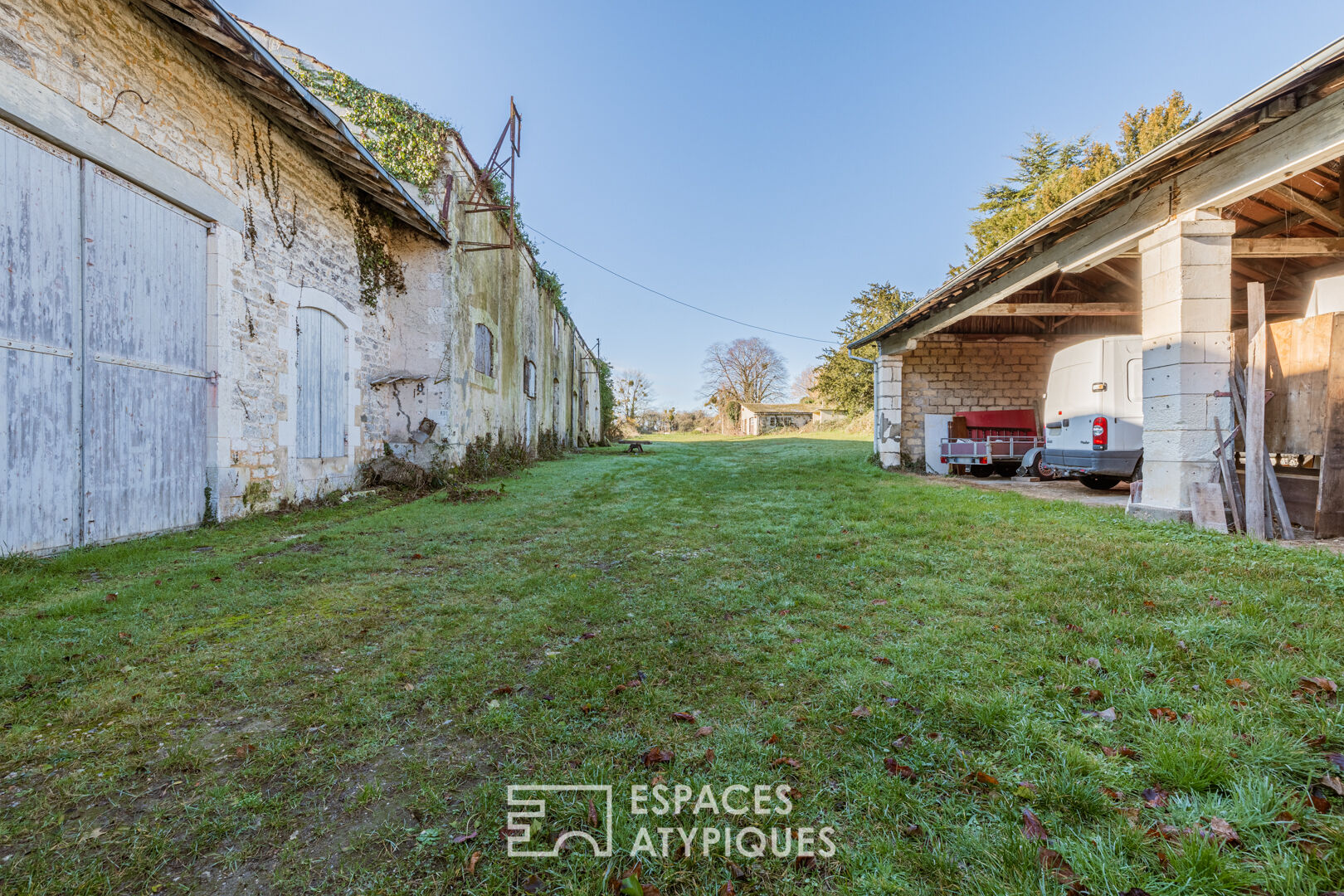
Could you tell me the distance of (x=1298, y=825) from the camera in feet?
4.65

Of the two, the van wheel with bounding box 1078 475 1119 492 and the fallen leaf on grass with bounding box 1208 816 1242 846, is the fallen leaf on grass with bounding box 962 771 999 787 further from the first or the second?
the van wheel with bounding box 1078 475 1119 492

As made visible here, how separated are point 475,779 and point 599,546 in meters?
3.19

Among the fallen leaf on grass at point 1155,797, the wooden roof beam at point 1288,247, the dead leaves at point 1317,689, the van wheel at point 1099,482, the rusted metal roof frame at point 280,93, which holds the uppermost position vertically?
the rusted metal roof frame at point 280,93

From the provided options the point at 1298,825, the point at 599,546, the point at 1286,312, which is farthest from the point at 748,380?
the point at 1298,825

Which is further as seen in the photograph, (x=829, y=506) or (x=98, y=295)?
(x=829, y=506)

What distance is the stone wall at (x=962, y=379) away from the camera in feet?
40.3

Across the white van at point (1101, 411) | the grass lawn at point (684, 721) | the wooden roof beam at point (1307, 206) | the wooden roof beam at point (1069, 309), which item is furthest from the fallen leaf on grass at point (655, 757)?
the wooden roof beam at point (1069, 309)

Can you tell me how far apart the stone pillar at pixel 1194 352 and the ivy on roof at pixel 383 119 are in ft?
34.2

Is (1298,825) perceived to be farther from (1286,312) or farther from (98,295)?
(1286,312)

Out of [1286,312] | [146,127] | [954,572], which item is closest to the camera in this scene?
[954,572]

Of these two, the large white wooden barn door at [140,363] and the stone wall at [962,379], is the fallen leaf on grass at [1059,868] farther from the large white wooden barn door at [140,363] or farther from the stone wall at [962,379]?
the stone wall at [962,379]

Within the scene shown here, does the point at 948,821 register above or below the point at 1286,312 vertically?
below

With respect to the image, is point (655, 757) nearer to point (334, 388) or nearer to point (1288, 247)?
point (334, 388)

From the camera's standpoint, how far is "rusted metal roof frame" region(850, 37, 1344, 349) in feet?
12.1
